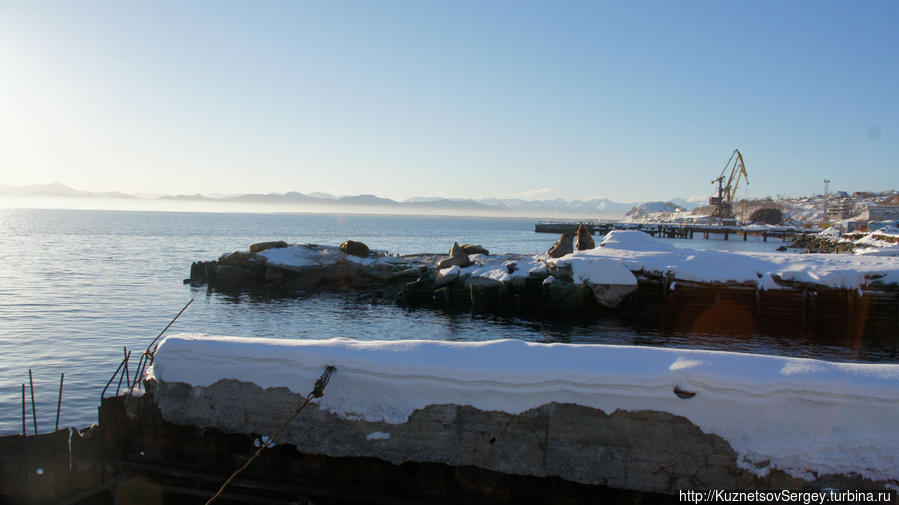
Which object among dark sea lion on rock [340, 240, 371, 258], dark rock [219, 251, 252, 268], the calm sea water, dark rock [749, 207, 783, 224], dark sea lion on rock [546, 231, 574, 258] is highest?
dark rock [749, 207, 783, 224]

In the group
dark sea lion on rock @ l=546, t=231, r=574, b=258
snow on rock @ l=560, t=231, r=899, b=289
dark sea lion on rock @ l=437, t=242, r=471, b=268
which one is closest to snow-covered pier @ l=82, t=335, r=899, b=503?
snow on rock @ l=560, t=231, r=899, b=289

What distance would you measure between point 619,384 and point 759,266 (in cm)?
2122

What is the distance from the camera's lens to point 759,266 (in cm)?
2352

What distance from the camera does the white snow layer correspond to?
5316 millimetres

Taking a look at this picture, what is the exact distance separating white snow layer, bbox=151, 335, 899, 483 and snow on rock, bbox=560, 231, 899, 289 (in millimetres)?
19070

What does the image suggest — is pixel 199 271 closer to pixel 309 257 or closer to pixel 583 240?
pixel 309 257

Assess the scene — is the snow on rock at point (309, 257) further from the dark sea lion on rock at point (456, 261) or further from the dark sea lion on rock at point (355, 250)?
the dark sea lion on rock at point (456, 261)

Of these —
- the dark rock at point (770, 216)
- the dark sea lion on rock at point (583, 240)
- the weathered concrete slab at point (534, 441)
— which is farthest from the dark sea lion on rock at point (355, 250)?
the dark rock at point (770, 216)

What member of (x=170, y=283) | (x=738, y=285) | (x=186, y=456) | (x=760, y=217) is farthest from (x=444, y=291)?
(x=760, y=217)

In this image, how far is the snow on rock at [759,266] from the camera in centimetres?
2198

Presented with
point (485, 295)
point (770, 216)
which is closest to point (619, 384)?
point (485, 295)

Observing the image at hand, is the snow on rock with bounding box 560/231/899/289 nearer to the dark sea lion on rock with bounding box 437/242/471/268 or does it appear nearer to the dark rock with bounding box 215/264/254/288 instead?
the dark sea lion on rock with bounding box 437/242/471/268

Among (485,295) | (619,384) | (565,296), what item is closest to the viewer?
(619,384)

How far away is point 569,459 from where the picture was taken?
5.74 metres
